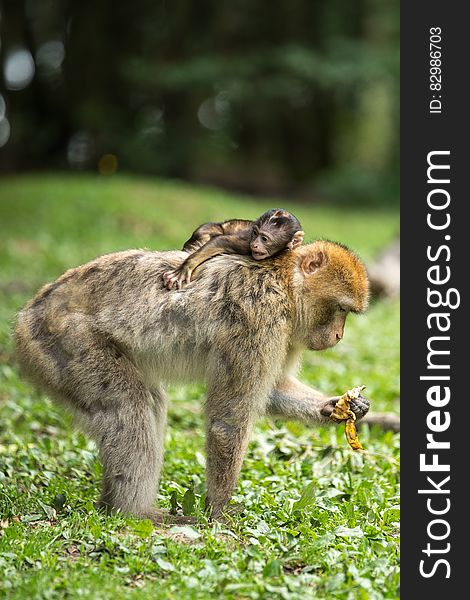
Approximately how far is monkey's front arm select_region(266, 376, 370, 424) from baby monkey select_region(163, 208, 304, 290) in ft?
2.83

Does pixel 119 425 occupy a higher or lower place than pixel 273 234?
lower

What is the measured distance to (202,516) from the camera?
5211mm

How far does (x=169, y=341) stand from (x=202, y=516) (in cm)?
102

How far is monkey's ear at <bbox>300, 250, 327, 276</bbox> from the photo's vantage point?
5.52 m

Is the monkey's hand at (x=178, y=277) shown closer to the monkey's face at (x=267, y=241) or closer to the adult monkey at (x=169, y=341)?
the adult monkey at (x=169, y=341)

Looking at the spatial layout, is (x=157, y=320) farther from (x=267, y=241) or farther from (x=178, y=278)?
(x=267, y=241)

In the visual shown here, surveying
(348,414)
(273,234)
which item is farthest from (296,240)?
(348,414)

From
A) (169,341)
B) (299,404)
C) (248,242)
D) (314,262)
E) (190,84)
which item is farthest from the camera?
(190,84)

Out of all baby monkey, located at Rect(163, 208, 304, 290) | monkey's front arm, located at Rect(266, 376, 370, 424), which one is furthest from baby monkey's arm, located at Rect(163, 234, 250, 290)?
monkey's front arm, located at Rect(266, 376, 370, 424)

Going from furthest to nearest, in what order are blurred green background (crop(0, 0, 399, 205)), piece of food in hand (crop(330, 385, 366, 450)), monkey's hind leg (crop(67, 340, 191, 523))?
1. blurred green background (crop(0, 0, 399, 205))
2. piece of food in hand (crop(330, 385, 366, 450))
3. monkey's hind leg (crop(67, 340, 191, 523))

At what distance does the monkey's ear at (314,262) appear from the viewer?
18.1 feet

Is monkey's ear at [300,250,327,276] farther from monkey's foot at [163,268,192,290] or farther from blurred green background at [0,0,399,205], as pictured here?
blurred green background at [0,0,399,205]

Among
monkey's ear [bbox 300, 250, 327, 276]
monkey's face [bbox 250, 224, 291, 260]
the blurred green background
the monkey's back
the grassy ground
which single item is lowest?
the grassy ground

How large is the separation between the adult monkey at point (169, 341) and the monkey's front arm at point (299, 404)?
0.03 metres
